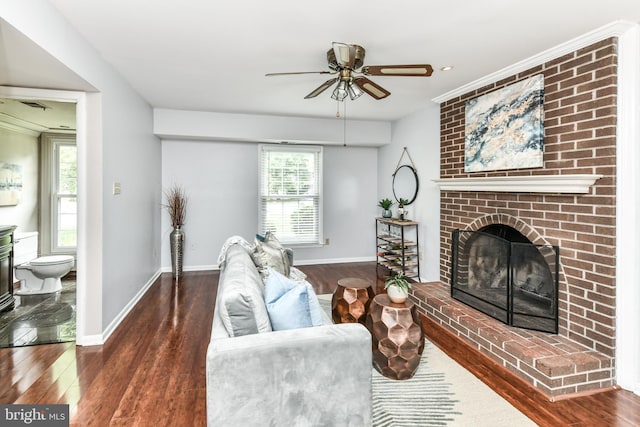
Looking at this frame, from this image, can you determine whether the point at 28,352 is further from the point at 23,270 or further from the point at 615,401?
the point at 615,401

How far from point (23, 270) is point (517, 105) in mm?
5595

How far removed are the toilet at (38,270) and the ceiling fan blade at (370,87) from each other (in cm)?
390

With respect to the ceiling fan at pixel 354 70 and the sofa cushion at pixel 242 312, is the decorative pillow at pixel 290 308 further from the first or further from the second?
the ceiling fan at pixel 354 70

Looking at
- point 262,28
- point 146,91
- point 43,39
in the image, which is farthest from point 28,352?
point 262,28

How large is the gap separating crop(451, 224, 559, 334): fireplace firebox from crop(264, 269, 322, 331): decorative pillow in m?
1.90

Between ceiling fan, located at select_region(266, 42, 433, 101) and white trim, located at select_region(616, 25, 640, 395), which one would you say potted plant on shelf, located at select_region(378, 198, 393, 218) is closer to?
ceiling fan, located at select_region(266, 42, 433, 101)

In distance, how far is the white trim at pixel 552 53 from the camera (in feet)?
7.39

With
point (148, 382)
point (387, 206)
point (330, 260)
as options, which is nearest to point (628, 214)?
point (387, 206)

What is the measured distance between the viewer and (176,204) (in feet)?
16.4

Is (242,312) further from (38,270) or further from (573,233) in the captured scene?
(38,270)

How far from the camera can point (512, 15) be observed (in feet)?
7.19

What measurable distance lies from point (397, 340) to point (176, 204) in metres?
3.97

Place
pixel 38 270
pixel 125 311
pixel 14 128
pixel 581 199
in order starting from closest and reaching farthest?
pixel 581 199, pixel 125 311, pixel 38 270, pixel 14 128

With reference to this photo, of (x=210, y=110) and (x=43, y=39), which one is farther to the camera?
(x=210, y=110)
